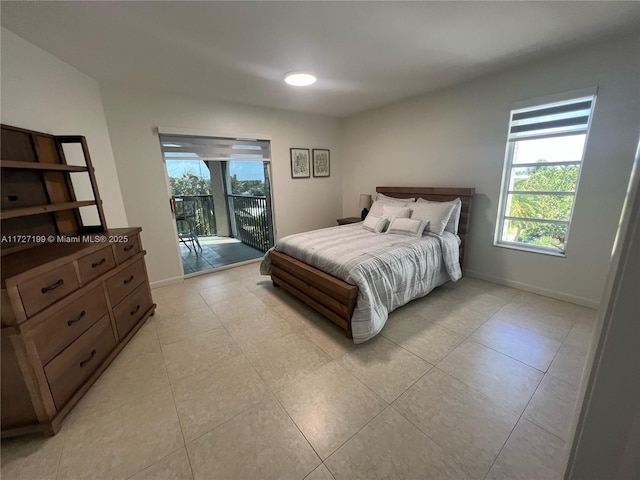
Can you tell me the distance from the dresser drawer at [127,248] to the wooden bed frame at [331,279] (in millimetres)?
1359

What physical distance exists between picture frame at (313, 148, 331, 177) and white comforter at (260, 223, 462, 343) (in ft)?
6.00

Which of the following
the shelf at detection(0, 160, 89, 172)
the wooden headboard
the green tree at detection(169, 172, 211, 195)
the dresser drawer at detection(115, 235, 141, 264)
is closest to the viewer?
the shelf at detection(0, 160, 89, 172)

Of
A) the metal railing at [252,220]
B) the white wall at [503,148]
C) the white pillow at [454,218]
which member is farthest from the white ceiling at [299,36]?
the metal railing at [252,220]

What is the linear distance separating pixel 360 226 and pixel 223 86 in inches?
96.4

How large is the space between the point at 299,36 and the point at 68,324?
8.44 feet

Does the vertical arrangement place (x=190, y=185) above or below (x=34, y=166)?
below

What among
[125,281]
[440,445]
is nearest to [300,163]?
[125,281]

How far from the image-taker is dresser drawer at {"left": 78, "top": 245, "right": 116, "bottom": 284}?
169 cm

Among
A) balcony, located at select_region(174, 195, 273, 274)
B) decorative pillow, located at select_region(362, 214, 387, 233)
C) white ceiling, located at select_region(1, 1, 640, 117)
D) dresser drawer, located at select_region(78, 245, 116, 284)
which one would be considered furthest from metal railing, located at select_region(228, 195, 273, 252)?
dresser drawer, located at select_region(78, 245, 116, 284)

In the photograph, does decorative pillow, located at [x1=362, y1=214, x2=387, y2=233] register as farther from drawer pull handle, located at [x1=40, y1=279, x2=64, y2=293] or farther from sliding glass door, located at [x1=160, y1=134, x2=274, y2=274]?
drawer pull handle, located at [x1=40, y1=279, x2=64, y2=293]

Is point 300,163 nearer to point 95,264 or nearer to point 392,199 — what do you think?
point 392,199

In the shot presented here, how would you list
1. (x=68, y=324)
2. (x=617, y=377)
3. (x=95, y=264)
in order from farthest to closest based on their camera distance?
(x=95, y=264) → (x=68, y=324) → (x=617, y=377)

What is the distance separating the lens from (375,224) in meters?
3.37

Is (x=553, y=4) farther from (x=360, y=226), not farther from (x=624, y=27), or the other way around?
(x=360, y=226)
